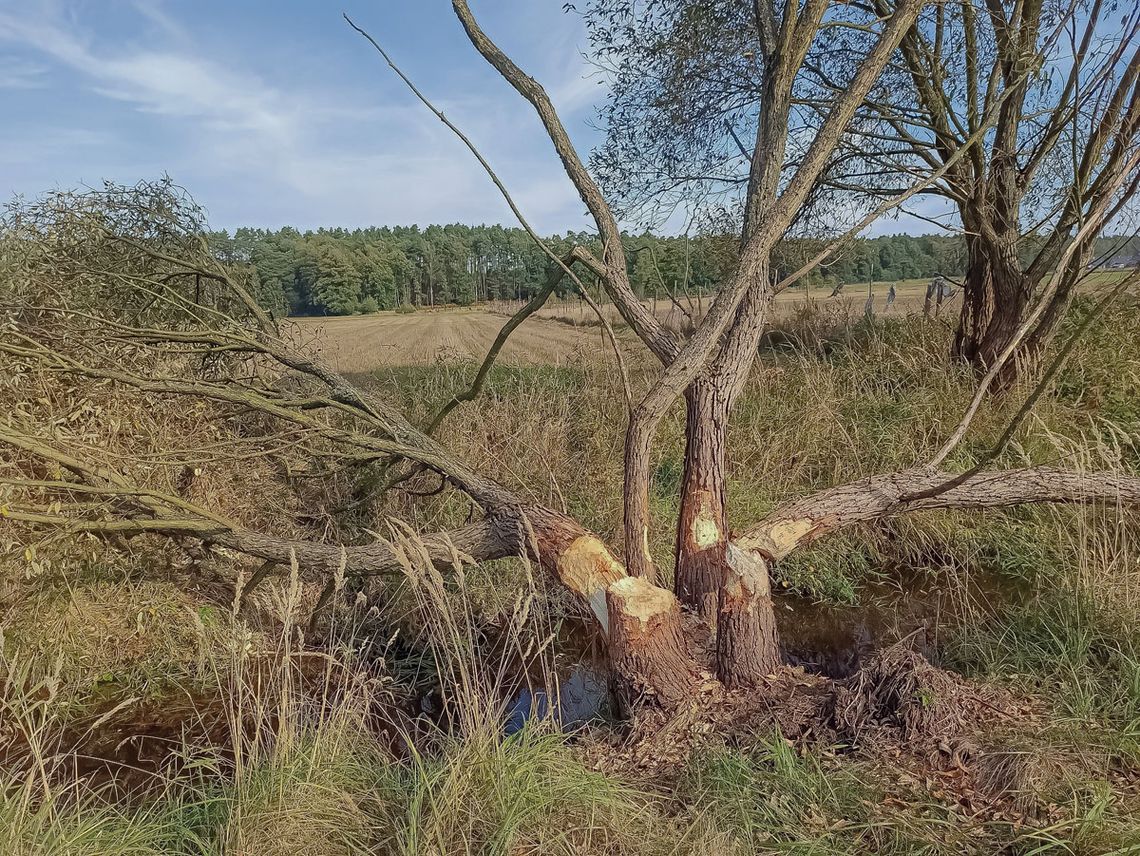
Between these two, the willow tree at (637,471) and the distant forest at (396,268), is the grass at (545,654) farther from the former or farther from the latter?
the distant forest at (396,268)

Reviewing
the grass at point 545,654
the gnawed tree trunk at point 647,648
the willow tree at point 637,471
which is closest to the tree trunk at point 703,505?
the willow tree at point 637,471

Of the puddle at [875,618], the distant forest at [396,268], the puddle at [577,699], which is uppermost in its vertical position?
the distant forest at [396,268]

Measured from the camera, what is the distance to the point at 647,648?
3156 mm

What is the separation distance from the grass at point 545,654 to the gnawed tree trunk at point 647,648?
34 cm

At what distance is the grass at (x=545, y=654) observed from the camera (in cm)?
218

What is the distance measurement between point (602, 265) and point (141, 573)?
3.47 meters

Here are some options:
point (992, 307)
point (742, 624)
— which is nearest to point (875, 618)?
point (742, 624)

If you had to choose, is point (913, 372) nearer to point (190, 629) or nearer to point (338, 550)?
point (338, 550)

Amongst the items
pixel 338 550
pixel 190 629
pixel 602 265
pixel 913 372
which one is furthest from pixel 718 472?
pixel 913 372

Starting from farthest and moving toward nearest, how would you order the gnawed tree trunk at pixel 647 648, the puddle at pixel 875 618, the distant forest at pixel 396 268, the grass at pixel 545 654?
the distant forest at pixel 396 268
the puddle at pixel 875 618
the gnawed tree trunk at pixel 647 648
the grass at pixel 545 654

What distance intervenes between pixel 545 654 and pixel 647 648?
1.82ft

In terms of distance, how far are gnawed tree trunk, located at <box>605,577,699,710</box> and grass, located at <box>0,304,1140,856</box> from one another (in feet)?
1.11

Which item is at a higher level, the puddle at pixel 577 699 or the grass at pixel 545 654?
the grass at pixel 545 654

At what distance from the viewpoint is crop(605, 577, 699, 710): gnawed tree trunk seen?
10.2 feet
